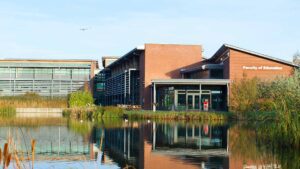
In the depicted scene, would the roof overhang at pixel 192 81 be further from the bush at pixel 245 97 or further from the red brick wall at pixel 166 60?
the red brick wall at pixel 166 60

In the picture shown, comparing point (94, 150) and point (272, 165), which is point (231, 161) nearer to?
point (272, 165)

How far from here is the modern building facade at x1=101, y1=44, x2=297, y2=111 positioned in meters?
41.3

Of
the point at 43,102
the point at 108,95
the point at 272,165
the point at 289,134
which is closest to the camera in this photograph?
the point at 272,165

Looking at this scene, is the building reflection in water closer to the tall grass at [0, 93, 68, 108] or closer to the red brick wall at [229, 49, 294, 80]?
the red brick wall at [229, 49, 294, 80]

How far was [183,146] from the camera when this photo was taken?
15.3 metres

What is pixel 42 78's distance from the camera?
67875mm

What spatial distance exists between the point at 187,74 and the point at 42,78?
27.6 meters

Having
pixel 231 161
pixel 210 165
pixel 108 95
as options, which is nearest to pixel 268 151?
pixel 231 161

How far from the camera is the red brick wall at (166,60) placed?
49.1 meters

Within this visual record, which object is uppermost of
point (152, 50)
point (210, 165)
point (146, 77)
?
point (152, 50)

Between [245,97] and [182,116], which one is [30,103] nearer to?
[182,116]

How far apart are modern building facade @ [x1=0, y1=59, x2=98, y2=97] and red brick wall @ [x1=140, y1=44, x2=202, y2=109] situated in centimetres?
2042

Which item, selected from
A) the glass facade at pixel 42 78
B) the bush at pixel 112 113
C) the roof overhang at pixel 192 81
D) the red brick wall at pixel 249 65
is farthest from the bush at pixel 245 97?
the glass facade at pixel 42 78

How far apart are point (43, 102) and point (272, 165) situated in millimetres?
38817
